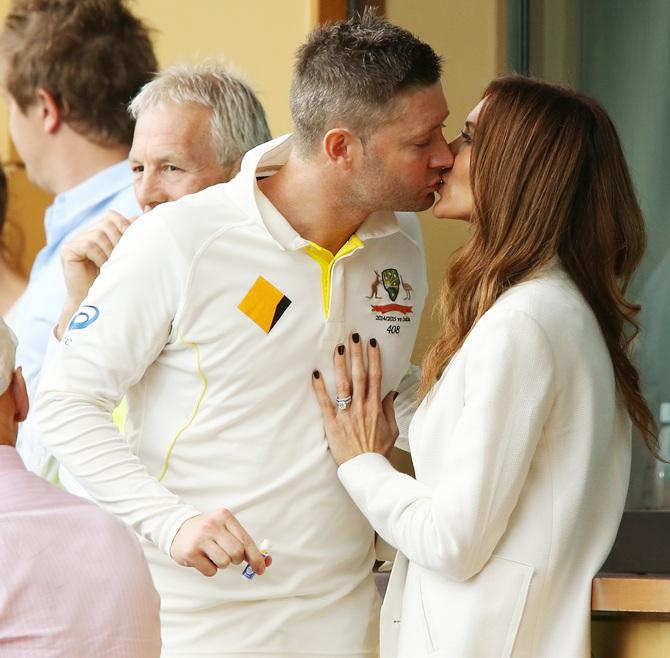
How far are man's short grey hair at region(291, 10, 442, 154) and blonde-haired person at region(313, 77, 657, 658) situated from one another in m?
0.16

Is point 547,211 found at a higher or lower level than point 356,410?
higher

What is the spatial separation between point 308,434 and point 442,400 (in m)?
0.29

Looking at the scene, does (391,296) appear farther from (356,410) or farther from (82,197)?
(82,197)

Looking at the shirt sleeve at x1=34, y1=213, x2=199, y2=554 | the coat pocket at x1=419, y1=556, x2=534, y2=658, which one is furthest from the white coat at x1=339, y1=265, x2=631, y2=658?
the shirt sleeve at x1=34, y1=213, x2=199, y2=554

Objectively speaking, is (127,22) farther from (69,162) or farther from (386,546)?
(386,546)

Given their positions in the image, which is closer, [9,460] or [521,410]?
[9,460]

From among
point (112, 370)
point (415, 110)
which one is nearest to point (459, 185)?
point (415, 110)

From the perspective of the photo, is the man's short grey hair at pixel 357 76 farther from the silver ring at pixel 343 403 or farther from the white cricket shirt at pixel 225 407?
the silver ring at pixel 343 403

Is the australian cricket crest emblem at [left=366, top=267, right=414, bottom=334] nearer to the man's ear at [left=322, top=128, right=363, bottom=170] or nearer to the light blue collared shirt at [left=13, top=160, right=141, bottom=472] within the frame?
the man's ear at [left=322, top=128, right=363, bottom=170]

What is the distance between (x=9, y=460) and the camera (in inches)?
A: 65.6

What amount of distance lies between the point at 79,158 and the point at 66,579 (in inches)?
89.5

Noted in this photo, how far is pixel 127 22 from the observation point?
12.2ft

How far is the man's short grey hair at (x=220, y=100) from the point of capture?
256 cm

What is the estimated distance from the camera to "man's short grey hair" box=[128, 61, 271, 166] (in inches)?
101
